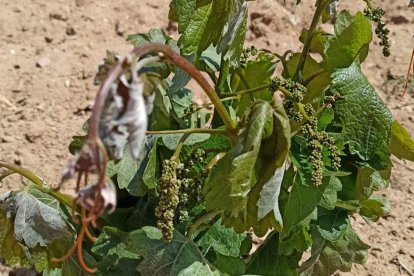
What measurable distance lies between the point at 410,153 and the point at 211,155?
536 mm

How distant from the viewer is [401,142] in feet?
7.25

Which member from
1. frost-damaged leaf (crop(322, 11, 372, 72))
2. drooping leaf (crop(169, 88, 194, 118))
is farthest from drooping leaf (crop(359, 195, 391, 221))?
drooping leaf (crop(169, 88, 194, 118))

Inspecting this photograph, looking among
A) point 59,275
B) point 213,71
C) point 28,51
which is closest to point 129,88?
point 213,71

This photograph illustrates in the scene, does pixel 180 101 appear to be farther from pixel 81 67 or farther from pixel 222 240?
pixel 81 67

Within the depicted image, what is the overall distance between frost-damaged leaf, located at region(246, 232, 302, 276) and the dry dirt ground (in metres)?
0.73

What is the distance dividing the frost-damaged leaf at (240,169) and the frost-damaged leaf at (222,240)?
404mm

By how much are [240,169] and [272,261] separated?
0.80m

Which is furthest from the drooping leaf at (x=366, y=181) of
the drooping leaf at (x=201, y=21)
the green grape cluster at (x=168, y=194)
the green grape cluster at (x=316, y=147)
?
the green grape cluster at (x=168, y=194)

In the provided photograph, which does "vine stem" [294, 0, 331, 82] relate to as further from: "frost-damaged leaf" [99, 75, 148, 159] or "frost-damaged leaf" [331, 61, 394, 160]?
"frost-damaged leaf" [99, 75, 148, 159]

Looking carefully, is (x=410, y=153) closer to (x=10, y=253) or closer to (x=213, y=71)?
(x=213, y=71)

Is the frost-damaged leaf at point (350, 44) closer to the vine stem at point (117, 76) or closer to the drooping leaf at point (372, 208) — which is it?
the drooping leaf at point (372, 208)

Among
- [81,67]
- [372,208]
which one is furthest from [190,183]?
[81,67]

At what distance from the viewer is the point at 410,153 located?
86.9 inches

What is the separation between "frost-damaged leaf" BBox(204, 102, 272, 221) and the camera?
5.53 feet
